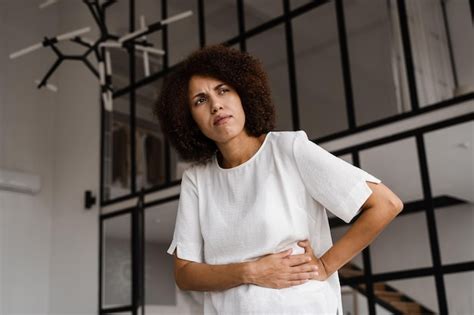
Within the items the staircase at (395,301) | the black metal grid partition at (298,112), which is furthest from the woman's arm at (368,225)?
the staircase at (395,301)

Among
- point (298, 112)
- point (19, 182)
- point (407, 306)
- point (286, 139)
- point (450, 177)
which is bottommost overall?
point (407, 306)

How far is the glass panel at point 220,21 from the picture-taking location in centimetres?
480

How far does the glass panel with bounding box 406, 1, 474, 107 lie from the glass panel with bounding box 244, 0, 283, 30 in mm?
1078

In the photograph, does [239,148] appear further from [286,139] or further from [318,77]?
[318,77]

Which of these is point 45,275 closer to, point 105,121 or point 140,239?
point 140,239

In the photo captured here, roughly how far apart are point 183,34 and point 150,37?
34cm

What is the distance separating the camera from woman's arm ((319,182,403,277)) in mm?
971

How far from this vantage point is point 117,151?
5344mm

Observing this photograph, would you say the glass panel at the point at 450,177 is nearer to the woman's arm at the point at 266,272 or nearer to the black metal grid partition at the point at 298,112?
the black metal grid partition at the point at 298,112

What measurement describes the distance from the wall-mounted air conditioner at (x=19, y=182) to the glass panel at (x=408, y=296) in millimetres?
3294

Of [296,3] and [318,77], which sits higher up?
[296,3]

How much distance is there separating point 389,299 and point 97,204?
2948mm

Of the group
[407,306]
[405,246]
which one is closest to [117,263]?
[405,246]

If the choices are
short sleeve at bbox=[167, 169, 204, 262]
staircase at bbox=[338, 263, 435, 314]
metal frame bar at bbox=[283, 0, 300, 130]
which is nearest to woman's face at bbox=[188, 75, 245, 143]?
short sleeve at bbox=[167, 169, 204, 262]
